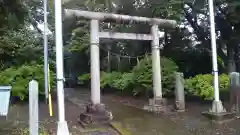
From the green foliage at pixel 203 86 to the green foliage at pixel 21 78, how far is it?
20.9 feet

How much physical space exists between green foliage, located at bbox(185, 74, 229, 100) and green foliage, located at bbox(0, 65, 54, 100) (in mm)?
6381

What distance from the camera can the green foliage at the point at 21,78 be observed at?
37.4ft

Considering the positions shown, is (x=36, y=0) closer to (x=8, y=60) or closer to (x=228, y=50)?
(x=8, y=60)

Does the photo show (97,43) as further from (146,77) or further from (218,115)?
(218,115)

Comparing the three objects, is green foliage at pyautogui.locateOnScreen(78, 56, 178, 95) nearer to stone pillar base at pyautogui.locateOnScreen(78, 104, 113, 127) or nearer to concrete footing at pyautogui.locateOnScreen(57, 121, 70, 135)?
stone pillar base at pyautogui.locateOnScreen(78, 104, 113, 127)

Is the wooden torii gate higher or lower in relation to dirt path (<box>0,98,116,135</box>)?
higher

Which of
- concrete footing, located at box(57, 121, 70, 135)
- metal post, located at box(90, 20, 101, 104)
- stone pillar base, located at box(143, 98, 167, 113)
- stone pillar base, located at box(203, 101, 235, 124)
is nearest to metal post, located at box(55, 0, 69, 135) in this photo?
concrete footing, located at box(57, 121, 70, 135)

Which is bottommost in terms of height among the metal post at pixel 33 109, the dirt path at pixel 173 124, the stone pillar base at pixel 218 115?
the dirt path at pixel 173 124

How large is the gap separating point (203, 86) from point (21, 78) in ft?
25.0

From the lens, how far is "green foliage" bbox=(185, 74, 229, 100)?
10969 mm

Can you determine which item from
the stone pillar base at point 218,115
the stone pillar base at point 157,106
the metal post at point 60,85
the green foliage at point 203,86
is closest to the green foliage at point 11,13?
the metal post at point 60,85

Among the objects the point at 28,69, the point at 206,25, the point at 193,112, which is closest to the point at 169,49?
the point at 206,25

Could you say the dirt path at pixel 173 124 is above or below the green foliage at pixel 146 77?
below

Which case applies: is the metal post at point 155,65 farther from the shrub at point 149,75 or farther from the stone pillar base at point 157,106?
the shrub at point 149,75
